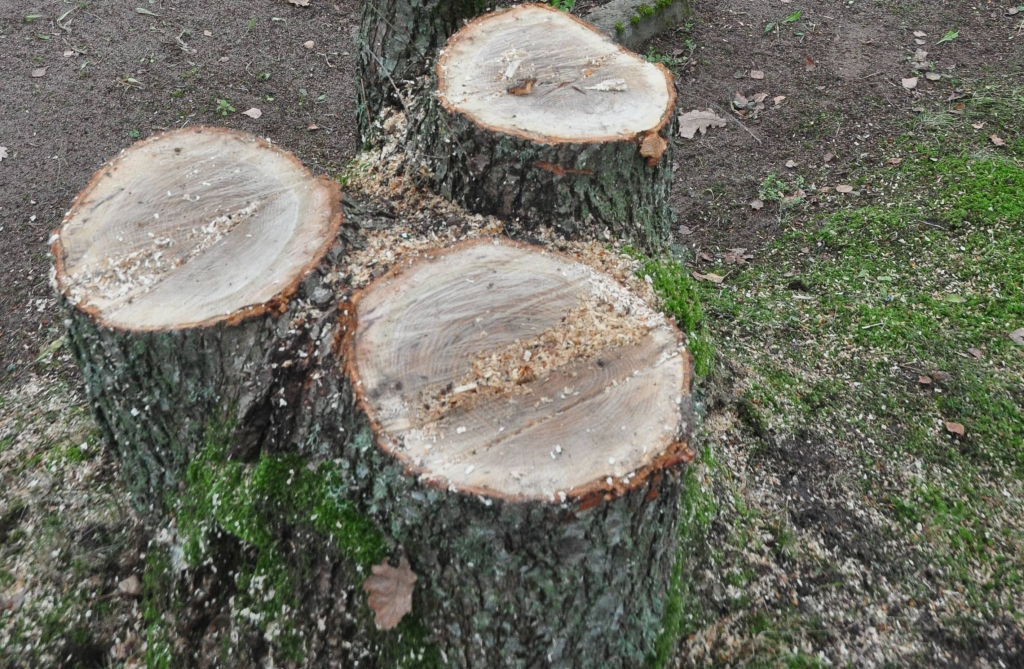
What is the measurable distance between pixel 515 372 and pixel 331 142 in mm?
3596

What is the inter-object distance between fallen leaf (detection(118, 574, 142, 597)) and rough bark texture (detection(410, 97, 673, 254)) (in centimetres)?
172

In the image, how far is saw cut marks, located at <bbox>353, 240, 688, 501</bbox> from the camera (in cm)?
157

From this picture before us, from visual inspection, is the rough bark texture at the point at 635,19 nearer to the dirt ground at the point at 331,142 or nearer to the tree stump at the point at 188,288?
the dirt ground at the point at 331,142

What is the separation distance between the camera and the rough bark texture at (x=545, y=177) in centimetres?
212

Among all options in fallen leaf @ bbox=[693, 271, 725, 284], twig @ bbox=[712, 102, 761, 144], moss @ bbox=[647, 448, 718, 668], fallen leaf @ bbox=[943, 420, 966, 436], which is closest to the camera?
moss @ bbox=[647, 448, 718, 668]

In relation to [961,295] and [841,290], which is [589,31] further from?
[961,295]

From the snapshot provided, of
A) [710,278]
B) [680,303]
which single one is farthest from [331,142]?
[680,303]

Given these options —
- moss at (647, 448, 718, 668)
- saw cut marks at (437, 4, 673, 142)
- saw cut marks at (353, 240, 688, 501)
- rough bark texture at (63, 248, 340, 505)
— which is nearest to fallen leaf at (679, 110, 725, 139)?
saw cut marks at (437, 4, 673, 142)

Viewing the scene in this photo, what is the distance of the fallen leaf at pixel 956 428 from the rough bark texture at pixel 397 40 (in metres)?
2.66

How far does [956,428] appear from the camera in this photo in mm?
2846

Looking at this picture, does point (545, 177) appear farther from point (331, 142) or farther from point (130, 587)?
point (331, 142)

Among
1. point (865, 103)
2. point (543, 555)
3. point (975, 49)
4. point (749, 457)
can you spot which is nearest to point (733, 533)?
point (749, 457)

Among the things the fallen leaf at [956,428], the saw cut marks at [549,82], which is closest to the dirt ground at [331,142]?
the fallen leaf at [956,428]

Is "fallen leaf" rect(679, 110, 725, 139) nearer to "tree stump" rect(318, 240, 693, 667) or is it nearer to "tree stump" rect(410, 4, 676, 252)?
"tree stump" rect(410, 4, 676, 252)
